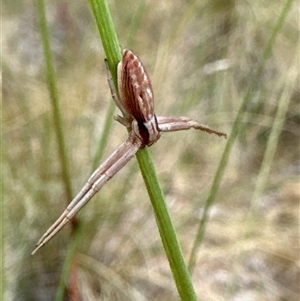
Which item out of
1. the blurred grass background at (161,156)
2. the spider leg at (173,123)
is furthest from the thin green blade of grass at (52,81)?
the spider leg at (173,123)

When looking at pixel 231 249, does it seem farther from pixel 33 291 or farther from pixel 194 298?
pixel 194 298

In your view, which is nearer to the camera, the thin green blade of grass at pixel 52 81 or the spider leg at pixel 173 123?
the spider leg at pixel 173 123

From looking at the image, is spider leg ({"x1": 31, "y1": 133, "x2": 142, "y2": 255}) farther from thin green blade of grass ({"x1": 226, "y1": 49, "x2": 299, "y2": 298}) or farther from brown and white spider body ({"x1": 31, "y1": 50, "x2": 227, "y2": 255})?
thin green blade of grass ({"x1": 226, "y1": 49, "x2": 299, "y2": 298})

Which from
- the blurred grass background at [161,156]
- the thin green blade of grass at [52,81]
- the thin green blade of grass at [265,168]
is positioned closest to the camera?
the thin green blade of grass at [52,81]

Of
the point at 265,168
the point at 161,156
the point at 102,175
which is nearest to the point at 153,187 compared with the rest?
the point at 102,175

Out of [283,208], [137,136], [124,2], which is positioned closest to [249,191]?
[283,208]

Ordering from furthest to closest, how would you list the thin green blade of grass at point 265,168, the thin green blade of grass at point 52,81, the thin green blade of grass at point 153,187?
the thin green blade of grass at point 265,168 → the thin green blade of grass at point 52,81 → the thin green blade of grass at point 153,187

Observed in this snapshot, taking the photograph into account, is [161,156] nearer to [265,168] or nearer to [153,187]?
[265,168]

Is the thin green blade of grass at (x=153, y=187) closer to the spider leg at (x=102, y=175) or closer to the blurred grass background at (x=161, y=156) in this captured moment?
the spider leg at (x=102, y=175)
